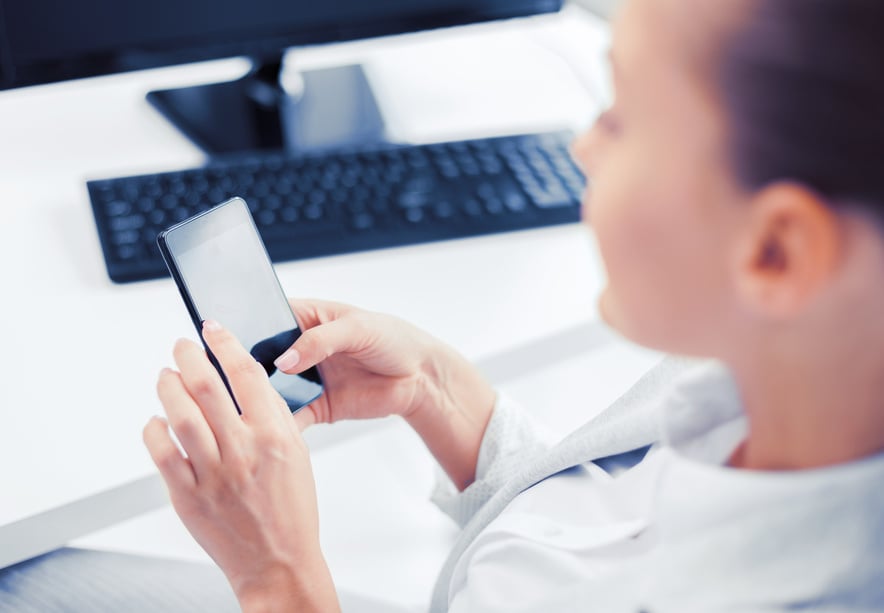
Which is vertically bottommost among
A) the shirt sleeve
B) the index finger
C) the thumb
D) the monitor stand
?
the shirt sleeve

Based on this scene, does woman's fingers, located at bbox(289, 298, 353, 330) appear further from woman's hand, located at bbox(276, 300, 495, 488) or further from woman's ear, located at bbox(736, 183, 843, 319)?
woman's ear, located at bbox(736, 183, 843, 319)

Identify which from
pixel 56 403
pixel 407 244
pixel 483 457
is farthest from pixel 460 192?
pixel 56 403

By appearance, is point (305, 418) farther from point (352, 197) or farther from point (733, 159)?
point (733, 159)

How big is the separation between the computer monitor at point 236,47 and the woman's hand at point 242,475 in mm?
351

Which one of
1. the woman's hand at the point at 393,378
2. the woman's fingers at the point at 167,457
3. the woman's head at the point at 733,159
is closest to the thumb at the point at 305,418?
the woman's hand at the point at 393,378

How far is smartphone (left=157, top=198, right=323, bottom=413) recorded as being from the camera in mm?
563

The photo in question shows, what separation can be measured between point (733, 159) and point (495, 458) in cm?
38

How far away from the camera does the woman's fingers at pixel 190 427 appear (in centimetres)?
51

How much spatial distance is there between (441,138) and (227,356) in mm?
389

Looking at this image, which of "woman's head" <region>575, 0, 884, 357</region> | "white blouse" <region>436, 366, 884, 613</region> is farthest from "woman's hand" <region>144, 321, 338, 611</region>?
"woman's head" <region>575, 0, 884, 357</region>

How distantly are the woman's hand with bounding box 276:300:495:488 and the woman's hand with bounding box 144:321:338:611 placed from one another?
0.06 meters

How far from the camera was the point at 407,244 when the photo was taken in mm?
743

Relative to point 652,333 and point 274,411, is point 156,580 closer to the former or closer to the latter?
point 274,411

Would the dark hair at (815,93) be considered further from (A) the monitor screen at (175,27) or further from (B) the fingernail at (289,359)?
(A) the monitor screen at (175,27)
